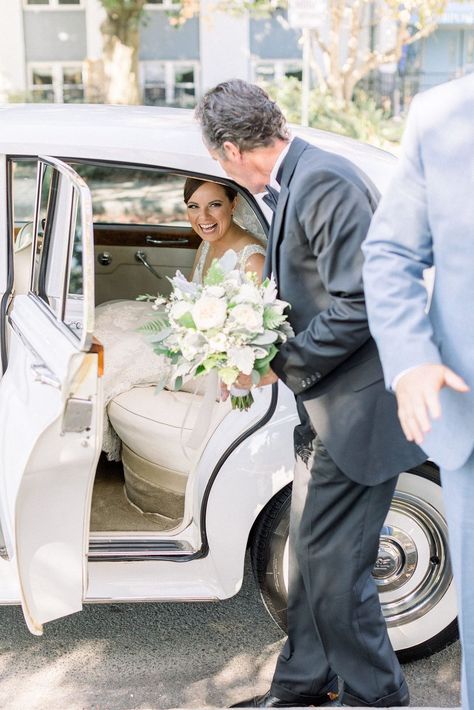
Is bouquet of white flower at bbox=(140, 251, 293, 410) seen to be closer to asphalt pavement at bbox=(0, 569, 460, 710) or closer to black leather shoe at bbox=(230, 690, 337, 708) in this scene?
black leather shoe at bbox=(230, 690, 337, 708)

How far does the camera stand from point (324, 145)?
324 cm

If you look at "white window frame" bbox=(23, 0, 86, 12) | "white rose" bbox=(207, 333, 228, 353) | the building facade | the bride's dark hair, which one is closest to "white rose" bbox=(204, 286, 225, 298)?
"white rose" bbox=(207, 333, 228, 353)

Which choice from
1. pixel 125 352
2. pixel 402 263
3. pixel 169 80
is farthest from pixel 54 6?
pixel 402 263

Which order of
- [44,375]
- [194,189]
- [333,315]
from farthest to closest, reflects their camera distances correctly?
1. [194,189]
2. [44,375]
3. [333,315]

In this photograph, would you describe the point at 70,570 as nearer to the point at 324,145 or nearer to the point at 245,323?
the point at 245,323

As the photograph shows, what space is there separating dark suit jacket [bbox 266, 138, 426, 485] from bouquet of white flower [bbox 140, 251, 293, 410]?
0.07 meters

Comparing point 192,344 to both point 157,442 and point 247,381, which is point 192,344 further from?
point 157,442

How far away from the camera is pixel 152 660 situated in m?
3.24

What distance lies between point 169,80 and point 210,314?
81.1ft

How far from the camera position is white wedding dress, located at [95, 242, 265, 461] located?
11.8 ft

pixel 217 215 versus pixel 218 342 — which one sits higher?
pixel 217 215

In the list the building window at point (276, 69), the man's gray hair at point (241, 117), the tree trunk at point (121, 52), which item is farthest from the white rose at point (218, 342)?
the building window at point (276, 69)

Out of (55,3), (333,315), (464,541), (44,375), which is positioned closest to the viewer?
(464,541)

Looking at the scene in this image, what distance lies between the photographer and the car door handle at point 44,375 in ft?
7.88
